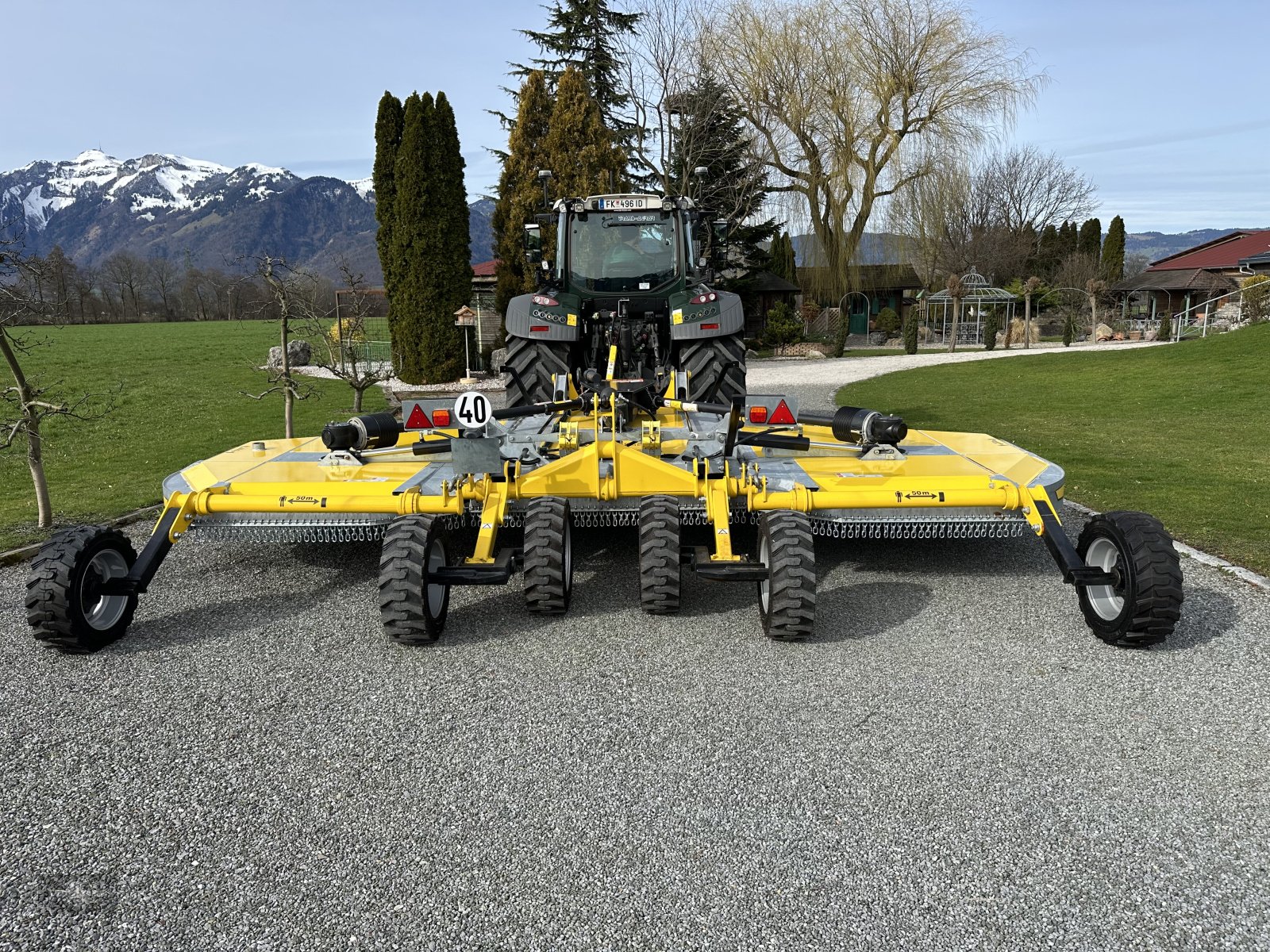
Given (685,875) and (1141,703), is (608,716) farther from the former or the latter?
(1141,703)

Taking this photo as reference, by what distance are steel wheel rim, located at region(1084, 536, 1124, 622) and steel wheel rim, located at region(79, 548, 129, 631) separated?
4530 millimetres

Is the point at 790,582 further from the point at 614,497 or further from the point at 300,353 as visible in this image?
the point at 300,353

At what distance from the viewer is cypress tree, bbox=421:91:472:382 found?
705 inches

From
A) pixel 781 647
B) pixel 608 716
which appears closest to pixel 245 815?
pixel 608 716

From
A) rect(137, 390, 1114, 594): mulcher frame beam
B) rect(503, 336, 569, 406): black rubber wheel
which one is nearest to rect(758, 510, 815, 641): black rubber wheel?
rect(137, 390, 1114, 594): mulcher frame beam

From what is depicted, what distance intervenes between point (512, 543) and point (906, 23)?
2570cm

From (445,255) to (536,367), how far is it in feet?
36.0

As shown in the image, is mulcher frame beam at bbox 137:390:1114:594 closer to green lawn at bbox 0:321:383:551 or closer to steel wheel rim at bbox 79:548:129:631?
steel wheel rim at bbox 79:548:129:631

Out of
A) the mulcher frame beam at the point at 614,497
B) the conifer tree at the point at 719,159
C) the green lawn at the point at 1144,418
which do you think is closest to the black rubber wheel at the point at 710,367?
the green lawn at the point at 1144,418

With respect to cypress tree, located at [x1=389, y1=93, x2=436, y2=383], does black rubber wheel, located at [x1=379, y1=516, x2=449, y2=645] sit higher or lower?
lower

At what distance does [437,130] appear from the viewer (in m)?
17.8

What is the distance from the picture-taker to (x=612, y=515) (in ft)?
15.8

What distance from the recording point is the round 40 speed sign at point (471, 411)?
4.48 m

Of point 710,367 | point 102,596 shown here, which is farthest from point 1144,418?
point 102,596
